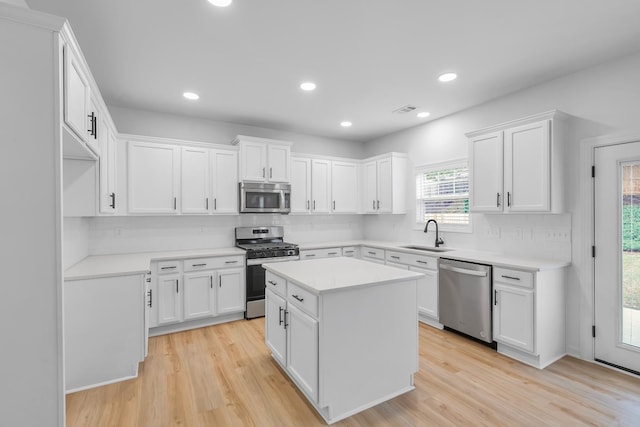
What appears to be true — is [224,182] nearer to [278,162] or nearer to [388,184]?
[278,162]

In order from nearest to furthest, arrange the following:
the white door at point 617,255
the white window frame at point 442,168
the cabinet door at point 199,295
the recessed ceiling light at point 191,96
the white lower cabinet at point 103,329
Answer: the white lower cabinet at point 103,329
the white door at point 617,255
the recessed ceiling light at point 191,96
the cabinet door at point 199,295
the white window frame at point 442,168

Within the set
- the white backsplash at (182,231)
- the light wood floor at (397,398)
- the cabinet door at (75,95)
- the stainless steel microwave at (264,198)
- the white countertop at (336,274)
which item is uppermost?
the cabinet door at (75,95)

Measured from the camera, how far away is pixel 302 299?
2.27 m

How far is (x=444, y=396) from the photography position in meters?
2.37

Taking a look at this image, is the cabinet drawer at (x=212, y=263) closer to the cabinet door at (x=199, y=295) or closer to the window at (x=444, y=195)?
the cabinet door at (x=199, y=295)

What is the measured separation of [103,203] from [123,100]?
142cm

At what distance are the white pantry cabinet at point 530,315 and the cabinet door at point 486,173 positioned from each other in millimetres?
769

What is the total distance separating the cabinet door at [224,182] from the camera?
423cm

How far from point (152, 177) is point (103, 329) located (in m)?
1.94

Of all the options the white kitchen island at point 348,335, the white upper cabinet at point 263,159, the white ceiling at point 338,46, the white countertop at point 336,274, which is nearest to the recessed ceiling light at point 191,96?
the white ceiling at point 338,46

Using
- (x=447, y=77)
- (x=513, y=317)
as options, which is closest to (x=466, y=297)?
(x=513, y=317)

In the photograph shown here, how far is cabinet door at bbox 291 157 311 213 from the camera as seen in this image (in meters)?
4.91

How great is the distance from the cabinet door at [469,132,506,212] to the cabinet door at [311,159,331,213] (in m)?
2.26

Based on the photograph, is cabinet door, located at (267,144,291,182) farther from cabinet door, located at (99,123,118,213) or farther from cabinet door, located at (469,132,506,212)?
cabinet door, located at (469,132,506,212)
